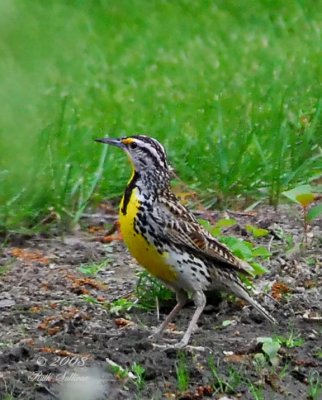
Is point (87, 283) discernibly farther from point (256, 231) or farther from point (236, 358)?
point (236, 358)

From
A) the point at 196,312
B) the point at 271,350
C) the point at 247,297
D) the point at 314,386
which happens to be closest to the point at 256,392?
the point at 314,386

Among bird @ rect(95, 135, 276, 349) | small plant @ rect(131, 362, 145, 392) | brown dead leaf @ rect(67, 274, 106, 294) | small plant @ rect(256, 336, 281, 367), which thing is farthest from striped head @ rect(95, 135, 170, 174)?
small plant @ rect(131, 362, 145, 392)

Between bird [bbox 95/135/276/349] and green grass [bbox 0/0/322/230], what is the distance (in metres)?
0.55

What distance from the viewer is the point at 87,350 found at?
5.52 metres

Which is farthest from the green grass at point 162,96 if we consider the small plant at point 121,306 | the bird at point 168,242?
the small plant at point 121,306

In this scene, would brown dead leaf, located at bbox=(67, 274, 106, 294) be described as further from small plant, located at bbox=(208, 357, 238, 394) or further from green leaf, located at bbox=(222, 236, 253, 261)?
small plant, located at bbox=(208, 357, 238, 394)

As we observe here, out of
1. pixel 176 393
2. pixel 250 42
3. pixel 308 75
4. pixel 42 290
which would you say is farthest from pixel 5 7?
pixel 250 42

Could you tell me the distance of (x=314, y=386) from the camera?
5062 mm

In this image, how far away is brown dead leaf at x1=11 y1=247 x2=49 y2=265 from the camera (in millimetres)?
7395

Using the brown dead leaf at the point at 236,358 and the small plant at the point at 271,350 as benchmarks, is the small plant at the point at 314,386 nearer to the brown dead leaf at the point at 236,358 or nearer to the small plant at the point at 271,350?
the small plant at the point at 271,350

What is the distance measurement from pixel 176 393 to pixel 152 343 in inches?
24.8

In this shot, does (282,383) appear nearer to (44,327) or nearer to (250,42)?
(44,327)

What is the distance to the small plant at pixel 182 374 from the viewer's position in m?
4.98

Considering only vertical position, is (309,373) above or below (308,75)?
below
